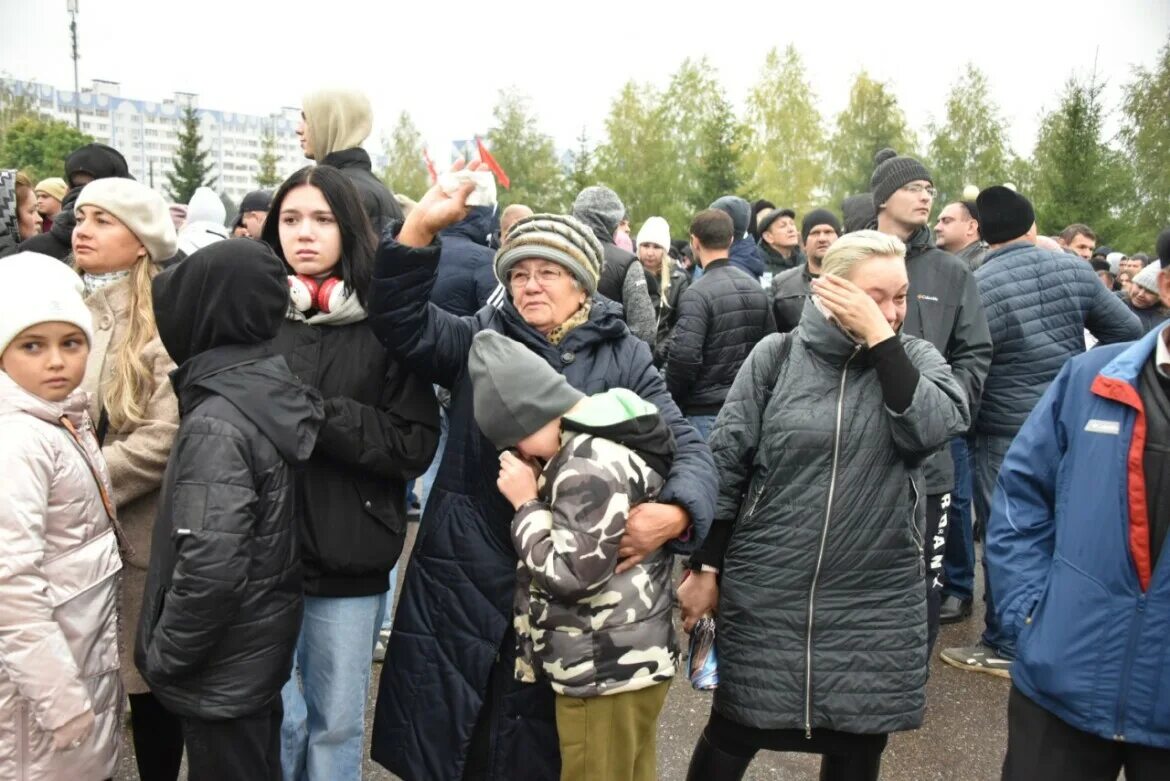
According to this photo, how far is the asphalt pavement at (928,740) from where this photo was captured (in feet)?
12.0

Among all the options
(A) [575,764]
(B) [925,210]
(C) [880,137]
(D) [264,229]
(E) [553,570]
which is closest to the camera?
(E) [553,570]

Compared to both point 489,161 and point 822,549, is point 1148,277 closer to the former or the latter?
A: point 822,549

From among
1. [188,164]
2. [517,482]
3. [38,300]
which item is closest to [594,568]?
[517,482]

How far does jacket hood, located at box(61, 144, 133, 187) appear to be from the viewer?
5.36m

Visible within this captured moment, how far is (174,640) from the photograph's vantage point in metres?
2.18

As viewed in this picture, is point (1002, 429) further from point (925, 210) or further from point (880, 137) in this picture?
point (880, 137)

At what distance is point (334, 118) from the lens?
361cm

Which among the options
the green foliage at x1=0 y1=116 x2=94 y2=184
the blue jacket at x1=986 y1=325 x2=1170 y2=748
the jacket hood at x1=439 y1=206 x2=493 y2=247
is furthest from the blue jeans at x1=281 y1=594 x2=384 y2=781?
the green foliage at x1=0 y1=116 x2=94 y2=184

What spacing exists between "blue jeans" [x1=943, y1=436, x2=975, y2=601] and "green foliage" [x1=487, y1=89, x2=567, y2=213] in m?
35.7

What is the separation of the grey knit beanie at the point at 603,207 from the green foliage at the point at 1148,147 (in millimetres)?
20876

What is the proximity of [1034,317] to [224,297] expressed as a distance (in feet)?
13.3

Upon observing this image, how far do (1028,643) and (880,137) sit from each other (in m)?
37.9

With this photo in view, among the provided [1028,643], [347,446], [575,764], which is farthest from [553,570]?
[1028,643]

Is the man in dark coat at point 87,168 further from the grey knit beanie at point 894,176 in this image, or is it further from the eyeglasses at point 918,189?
the eyeglasses at point 918,189
